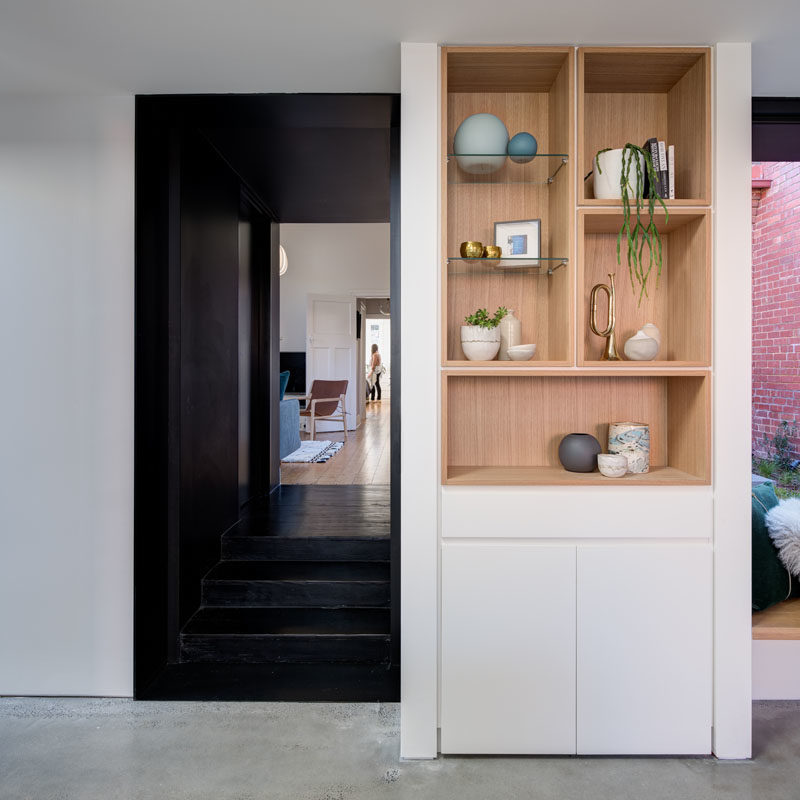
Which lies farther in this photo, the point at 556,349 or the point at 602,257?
the point at 602,257

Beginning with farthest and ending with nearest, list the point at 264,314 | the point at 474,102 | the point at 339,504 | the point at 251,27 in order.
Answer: the point at 264,314 → the point at 339,504 → the point at 474,102 → the point at 251,27

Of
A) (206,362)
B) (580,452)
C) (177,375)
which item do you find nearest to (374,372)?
(206,362)

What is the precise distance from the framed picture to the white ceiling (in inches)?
23.6

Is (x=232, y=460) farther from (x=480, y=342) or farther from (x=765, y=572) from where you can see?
(x=765, y=572)

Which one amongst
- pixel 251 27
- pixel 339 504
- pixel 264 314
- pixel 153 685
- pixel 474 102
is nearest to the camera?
pixel 251 27

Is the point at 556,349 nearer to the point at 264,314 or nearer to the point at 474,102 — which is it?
the point at 474,102

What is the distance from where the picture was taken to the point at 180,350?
8.66ft

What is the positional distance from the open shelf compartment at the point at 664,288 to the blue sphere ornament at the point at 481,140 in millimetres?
375

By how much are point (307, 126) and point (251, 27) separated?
0.63 metres

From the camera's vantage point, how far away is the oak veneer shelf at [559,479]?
2066mm

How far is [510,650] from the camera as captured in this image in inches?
81.0

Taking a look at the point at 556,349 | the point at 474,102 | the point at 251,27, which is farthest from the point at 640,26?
the point at 251,27

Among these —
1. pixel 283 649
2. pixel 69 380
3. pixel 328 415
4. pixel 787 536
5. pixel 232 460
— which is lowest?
pixel 283 649

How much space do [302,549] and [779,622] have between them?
2156 mm
